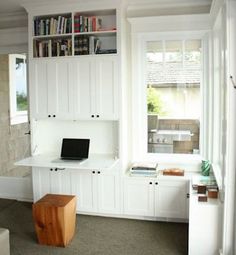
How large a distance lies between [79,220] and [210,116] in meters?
2.01

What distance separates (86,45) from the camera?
3904 mm

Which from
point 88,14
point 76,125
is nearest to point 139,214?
point 76,125

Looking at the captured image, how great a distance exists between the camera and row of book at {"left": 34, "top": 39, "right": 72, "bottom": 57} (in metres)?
3.96

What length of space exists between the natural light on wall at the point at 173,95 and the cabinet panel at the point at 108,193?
733 millimetres

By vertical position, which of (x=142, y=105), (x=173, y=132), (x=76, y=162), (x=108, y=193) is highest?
(x=142, y=105)

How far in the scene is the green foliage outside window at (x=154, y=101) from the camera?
422 centimetres

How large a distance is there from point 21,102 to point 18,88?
0.67 ft

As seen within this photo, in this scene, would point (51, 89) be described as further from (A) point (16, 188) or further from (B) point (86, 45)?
(A) point (16, 188)

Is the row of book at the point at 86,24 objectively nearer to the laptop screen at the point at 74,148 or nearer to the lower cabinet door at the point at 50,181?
the laptop screen at the point at 74,148

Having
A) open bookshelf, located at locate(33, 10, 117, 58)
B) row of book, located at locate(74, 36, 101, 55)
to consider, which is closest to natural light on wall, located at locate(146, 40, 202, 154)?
open bookshelf, located at locate(33, 10, 117, 58)

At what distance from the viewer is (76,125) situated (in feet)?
13.9

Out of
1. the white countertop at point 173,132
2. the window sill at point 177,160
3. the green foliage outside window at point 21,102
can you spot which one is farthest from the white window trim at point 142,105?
the green foliage outside window at point 21,102

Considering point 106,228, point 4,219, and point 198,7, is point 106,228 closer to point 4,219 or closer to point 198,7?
point 4,219

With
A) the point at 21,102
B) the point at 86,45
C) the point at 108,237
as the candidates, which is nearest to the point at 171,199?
the point at 108,237
